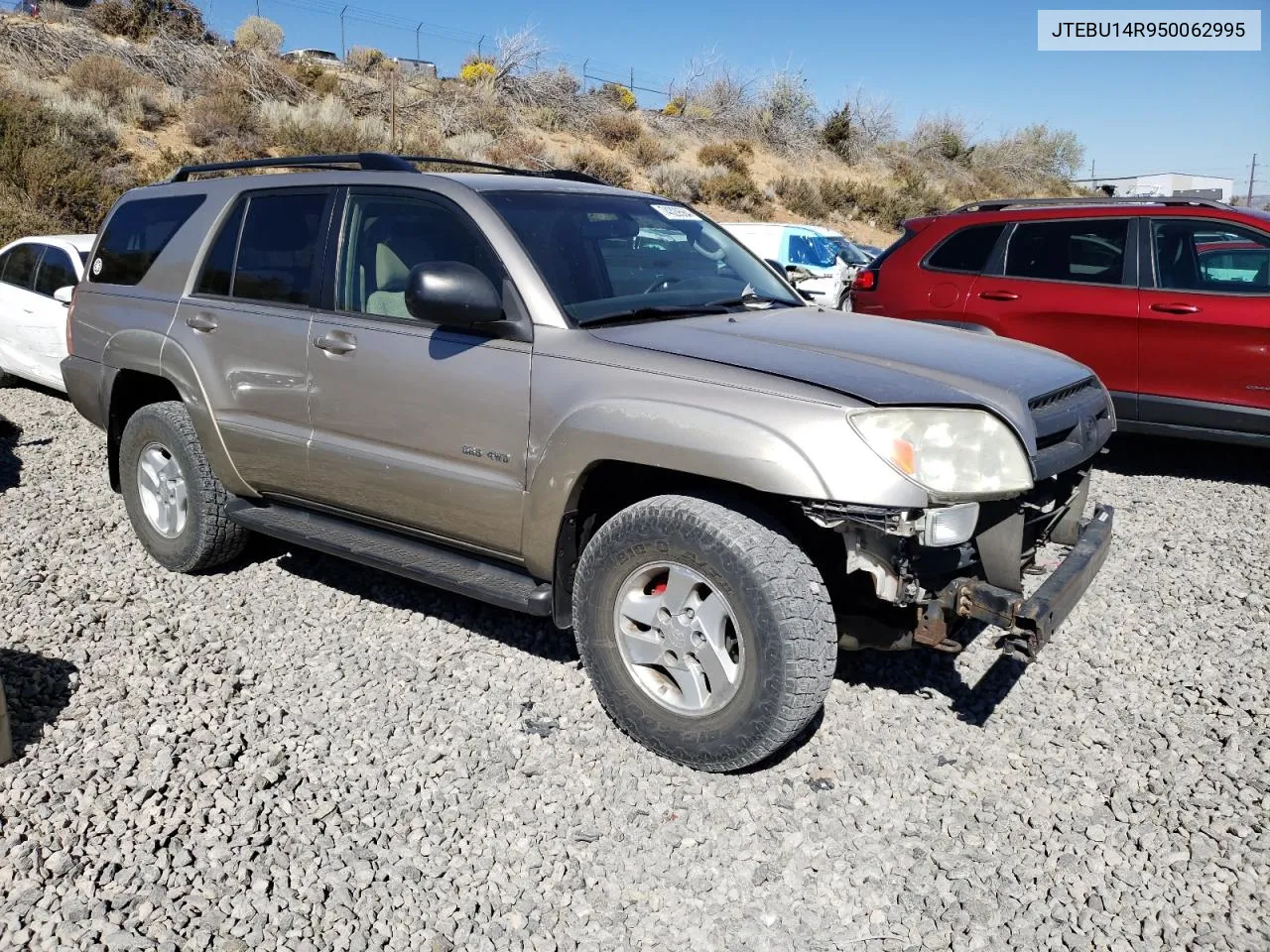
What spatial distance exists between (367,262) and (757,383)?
1.87 meters

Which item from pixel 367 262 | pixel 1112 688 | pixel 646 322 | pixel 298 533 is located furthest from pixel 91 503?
pixel 1112 688

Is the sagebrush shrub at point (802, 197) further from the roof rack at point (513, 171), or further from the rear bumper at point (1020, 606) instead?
the rear bumper at point (1020, 606)

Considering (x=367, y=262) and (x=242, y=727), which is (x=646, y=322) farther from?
(x=242, y=727)

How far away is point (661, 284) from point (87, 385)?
310cm

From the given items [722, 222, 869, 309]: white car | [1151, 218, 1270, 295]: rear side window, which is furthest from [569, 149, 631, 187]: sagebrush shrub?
[1151, 218, 1270, 295]: rear side window

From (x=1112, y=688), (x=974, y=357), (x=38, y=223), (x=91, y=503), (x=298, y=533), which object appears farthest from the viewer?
(x=38, y=223)

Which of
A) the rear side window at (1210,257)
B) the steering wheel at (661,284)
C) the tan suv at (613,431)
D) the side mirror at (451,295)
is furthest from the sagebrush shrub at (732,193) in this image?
the side mirror at (451,295)

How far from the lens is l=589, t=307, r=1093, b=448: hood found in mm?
3062

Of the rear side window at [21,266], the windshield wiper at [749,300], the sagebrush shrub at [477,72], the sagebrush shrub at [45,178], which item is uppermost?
the sagebrush shrub at [477,72]

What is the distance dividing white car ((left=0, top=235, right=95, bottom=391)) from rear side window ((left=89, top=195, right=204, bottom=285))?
343cm

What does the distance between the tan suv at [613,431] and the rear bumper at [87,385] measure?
1.01 ft

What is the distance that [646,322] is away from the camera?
364cm

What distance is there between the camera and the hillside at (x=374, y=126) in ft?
65.2

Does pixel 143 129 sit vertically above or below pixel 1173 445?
above
